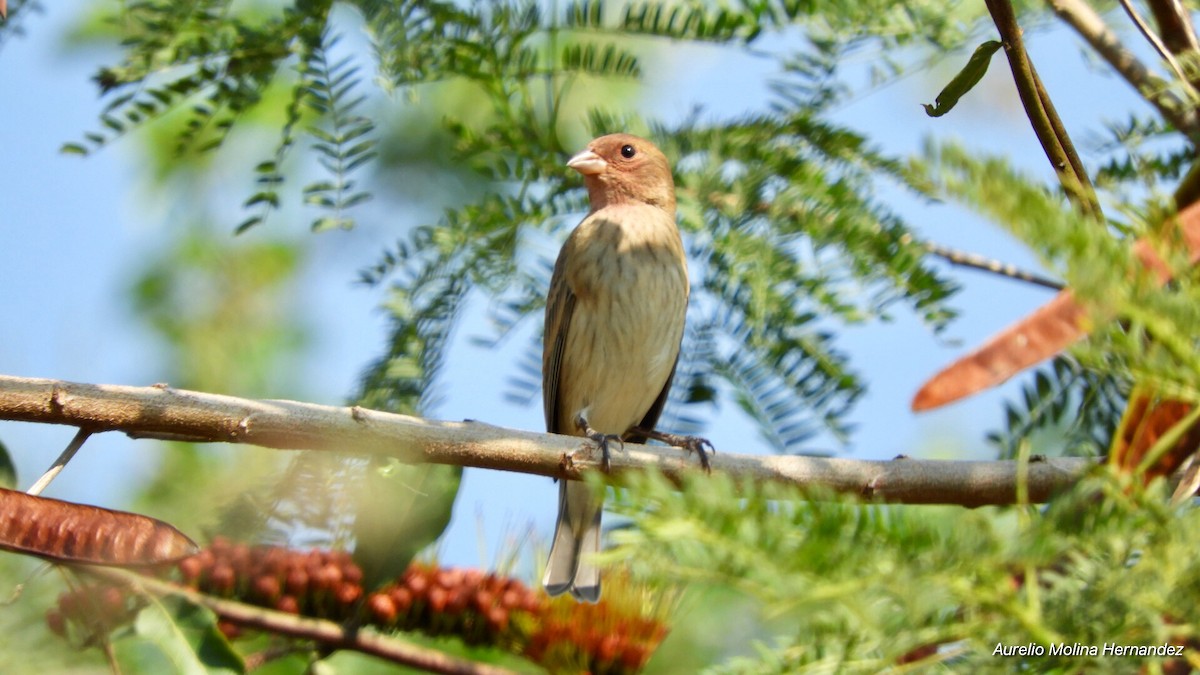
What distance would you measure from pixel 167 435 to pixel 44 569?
1.03 feet

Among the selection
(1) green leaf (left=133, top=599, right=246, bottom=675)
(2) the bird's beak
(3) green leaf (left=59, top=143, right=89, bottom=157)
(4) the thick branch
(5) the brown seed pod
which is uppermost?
(2) the bird's beak

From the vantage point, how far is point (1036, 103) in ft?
5.41

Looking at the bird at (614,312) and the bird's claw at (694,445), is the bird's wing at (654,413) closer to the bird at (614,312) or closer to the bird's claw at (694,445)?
the bird at (614,312)

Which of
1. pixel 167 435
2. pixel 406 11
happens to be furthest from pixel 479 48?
pixel 167 435

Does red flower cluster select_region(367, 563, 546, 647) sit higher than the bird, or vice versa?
the bird

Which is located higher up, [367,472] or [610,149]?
[610,149]

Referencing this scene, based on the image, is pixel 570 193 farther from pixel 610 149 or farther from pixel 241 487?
pixel 241 487

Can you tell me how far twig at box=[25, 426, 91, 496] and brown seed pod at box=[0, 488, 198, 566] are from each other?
0.08 feet

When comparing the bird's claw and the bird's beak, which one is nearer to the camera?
the bird's claw

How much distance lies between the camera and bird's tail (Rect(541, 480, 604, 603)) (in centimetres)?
376

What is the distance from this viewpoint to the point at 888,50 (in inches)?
118

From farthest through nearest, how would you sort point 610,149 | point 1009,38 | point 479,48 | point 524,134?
1. point 610,149
2. point 524,134
3. point 479,48
4. point 1009,38

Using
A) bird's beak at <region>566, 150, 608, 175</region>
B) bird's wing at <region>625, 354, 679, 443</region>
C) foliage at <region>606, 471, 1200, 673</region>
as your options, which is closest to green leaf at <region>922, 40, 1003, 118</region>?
foliage at <region>606, 471, 1200, 673</region>

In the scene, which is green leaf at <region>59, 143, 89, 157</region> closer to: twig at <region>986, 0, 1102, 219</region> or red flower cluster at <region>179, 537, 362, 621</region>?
red flower cluster at <region>179, 537, 362, 621</region>
